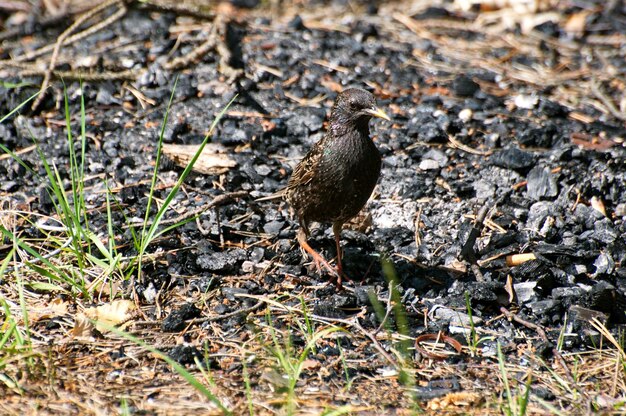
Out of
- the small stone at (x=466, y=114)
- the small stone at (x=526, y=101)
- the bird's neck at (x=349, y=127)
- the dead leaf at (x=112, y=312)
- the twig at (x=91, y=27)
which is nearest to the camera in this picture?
the dead leaf at (x=112, y=312)

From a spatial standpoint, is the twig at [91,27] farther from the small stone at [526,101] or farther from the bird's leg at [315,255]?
the small stone at [526,101]

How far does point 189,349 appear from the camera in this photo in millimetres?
4293

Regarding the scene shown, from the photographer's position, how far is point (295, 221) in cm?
606

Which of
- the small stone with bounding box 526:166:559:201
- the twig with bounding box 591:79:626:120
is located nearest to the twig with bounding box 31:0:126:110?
the small stone with bounding box 526:166:559:201

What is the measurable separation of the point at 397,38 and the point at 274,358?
5448 mm

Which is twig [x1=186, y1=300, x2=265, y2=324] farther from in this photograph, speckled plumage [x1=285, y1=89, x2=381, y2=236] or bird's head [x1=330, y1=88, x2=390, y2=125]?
bird's head [x1=330, y1=88, x2=390, y2=125]

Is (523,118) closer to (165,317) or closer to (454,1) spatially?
(454,1)

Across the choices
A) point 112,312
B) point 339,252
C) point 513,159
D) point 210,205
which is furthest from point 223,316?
point 513,159

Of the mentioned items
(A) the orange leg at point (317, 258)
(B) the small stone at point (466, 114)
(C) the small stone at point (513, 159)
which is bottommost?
(A) the orange leg at point (317, 258)

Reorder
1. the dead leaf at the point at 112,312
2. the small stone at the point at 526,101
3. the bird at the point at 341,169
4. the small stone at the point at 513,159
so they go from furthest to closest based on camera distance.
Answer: the small stone at the point at 526,101, the small stone at the point at 513,159, the bird at the point at 341,169, the dead leaf at the point at 112,312

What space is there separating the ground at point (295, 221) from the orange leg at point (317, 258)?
0.27 feet

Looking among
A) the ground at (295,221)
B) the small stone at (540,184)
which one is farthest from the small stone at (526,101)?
the small stone at (540,184)

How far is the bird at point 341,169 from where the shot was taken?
530 cm

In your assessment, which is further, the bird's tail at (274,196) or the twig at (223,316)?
the bird's tail at (274,196)
